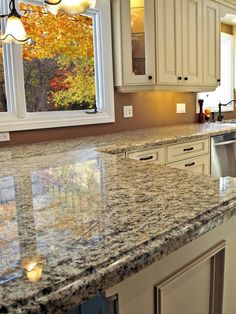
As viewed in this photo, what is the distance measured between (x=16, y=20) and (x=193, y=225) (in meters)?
1.46

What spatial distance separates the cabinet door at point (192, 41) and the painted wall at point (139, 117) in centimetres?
34

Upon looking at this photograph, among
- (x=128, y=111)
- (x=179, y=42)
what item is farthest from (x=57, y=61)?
(x=179, y=42)

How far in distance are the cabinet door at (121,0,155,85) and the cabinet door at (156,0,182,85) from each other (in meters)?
0.08

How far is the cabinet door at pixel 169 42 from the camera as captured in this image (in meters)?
2.89

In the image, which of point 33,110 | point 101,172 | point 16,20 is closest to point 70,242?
point 101,172

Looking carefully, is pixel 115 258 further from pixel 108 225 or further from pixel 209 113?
pixel 209 113

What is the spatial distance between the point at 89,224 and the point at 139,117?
8.52ft

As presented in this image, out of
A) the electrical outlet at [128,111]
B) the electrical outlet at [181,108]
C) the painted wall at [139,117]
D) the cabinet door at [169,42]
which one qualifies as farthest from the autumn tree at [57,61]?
the electrical outlet at [181,108]

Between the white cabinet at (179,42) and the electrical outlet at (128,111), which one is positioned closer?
the white cabinet at (179,42)

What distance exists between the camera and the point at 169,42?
2979 millimetres

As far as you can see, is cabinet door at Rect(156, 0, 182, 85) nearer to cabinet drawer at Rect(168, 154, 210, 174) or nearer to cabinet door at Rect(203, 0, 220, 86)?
cabinet door at Rect(203, 0, 220, 86)

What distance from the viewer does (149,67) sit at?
2850 mm

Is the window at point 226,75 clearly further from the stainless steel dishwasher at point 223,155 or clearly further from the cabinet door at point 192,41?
the stainless steel dishwasher at point 223,155

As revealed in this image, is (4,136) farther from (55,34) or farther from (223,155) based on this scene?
(223,155)
